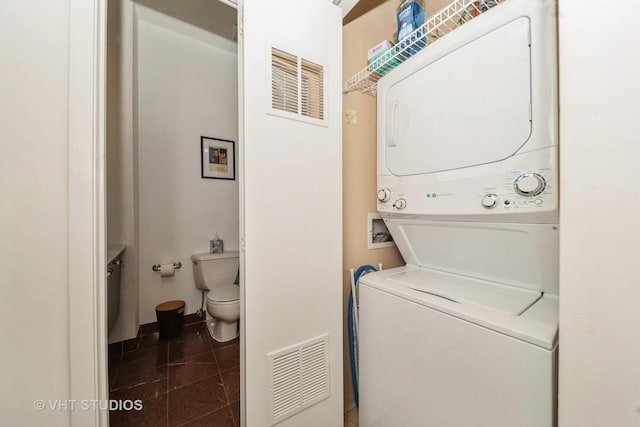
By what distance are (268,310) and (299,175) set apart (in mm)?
678

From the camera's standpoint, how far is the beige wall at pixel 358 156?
4.66 feet

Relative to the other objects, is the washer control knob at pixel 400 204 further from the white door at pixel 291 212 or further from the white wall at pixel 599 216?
the white wall at pixel 599 216

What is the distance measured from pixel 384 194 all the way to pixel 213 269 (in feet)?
6.44

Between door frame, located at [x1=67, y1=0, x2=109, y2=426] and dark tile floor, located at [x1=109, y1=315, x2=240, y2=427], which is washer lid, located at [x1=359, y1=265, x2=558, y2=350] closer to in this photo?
door frame, located at [x1=67, y1=0, x2=109, y2=426]

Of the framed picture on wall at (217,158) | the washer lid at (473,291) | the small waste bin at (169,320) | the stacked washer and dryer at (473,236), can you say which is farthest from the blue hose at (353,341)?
the framed picture on wall at (217,158)

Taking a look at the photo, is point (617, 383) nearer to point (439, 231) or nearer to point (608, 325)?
point (608, 325)

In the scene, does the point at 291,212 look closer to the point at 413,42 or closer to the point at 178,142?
the point at 413,42

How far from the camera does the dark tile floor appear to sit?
1.33 metres

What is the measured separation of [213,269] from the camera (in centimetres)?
235

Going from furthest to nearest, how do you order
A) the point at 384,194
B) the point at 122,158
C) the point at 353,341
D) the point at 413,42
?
the point at 122,158, the point at 353,341, the point at 384,194, the point at 413,42

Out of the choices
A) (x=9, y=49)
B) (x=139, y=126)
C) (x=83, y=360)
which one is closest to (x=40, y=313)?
(x=83, y=360)

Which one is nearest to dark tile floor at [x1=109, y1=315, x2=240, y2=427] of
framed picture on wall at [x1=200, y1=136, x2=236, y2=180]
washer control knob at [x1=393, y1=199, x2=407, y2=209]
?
washer control knob at [x1=393, y1=199, x2=407, y2=209]

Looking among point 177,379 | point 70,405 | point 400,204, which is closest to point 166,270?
point 177,379

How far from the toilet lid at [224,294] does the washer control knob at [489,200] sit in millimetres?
1946
